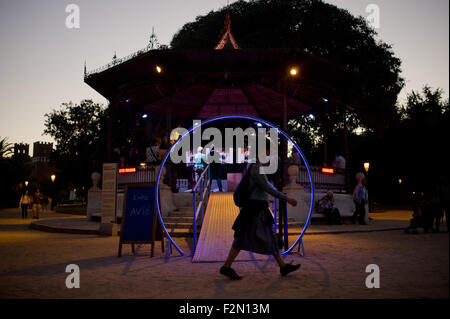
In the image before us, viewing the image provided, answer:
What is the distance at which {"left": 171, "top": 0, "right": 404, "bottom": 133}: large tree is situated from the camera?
2986cm

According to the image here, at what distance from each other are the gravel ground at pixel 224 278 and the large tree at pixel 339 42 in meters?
22.9

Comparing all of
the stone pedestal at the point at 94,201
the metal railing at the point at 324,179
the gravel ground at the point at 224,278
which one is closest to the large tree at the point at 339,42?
the metal railing at the point at 324,179

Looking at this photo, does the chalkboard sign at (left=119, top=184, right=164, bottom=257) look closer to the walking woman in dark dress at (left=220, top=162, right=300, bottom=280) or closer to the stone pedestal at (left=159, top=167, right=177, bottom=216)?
the walking woman in dark dress at (left=220, top=162, right=300, bottom=280)

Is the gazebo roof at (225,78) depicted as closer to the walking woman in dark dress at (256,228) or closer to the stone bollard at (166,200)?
the stone bollard at (166,200)

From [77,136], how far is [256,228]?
49.8 meters

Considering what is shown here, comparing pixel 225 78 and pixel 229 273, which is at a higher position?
pixel 225 78

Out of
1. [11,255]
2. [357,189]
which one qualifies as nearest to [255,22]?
[357,189]

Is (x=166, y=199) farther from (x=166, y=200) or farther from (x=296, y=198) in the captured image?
(x=296, y=198)

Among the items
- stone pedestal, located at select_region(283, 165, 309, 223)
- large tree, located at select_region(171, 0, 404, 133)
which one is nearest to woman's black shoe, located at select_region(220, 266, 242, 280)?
stone pedestal, located at select_region(283, 165, 309, 223)

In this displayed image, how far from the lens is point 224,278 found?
595 centimetres

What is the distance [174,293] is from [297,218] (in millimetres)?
10508

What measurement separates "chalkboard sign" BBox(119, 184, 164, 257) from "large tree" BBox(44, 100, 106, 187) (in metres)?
40.5

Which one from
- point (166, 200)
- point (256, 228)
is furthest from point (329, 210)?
point (256, 228)
